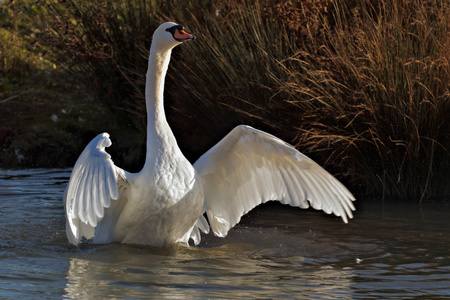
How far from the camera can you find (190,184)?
5.92 meters

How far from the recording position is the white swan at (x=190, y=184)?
5828 mm

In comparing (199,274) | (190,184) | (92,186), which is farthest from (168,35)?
(199,274)

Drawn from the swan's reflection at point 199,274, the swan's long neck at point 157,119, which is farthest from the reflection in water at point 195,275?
the swan's long neck at point 157,119

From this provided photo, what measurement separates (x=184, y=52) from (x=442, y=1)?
2753 millimetres

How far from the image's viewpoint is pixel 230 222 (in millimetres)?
6727

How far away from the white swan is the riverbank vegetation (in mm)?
1029

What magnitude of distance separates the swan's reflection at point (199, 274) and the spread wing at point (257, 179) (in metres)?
0.53

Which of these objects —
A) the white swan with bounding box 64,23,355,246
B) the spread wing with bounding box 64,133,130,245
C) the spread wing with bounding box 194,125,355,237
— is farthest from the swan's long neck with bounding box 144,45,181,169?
the spread wing with bounding box 64,133,130,245

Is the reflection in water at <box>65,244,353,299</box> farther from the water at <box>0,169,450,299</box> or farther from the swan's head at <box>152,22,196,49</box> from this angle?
the swan's head at <box>152,22,196,49</box>

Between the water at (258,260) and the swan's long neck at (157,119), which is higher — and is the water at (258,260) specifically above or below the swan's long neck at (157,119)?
below

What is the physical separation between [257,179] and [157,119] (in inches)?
41.4

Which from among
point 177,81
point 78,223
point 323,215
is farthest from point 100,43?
point 78,223

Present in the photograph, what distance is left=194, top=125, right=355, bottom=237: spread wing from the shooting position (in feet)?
19.9

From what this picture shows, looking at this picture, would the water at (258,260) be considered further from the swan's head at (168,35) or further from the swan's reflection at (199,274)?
the swan's head at (168,35)
